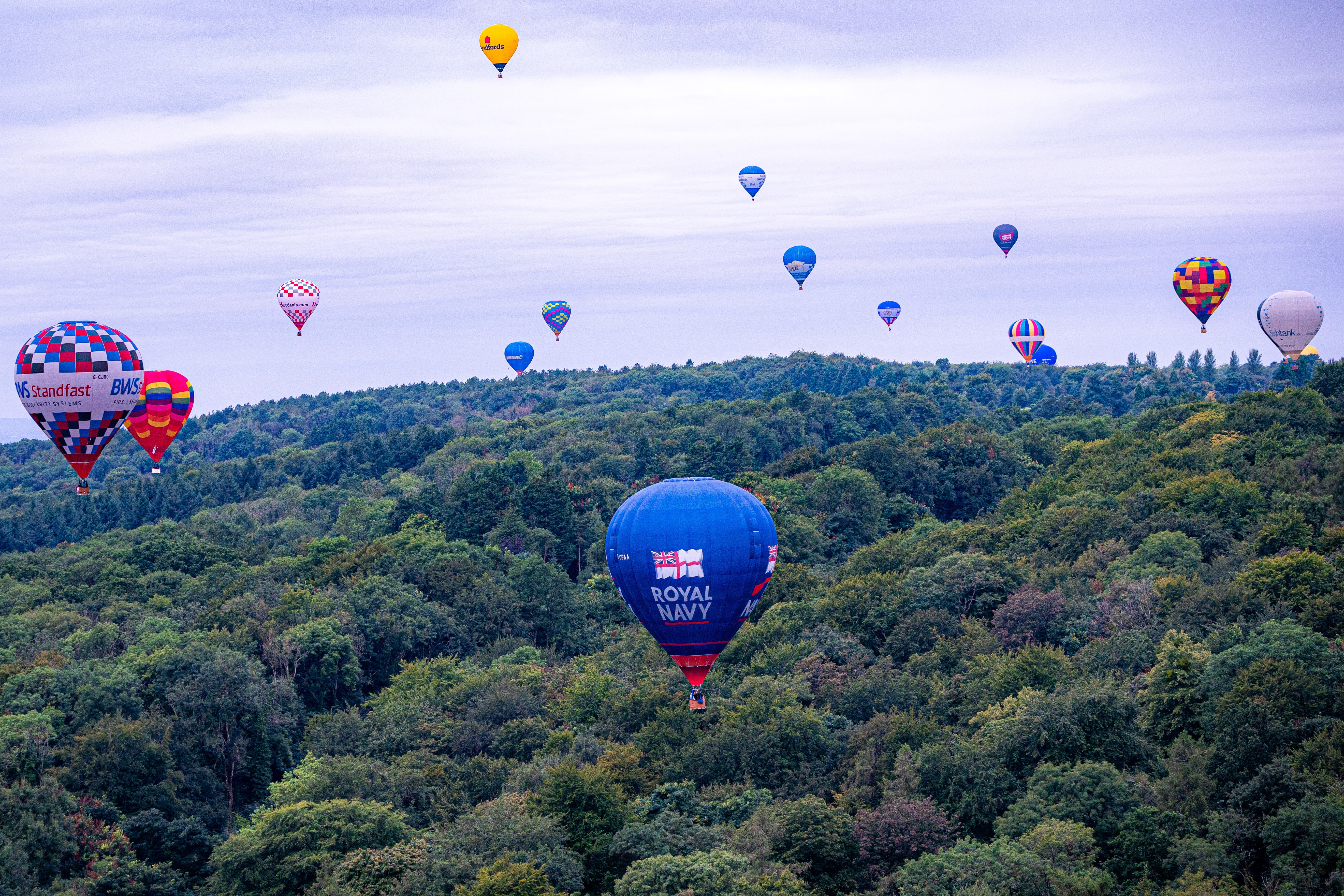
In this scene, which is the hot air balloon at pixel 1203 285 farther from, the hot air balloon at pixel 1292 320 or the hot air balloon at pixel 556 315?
the hot air balloon at pixel 556 315

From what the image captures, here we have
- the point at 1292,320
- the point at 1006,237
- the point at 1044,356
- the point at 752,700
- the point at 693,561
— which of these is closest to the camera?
the point at 693,561

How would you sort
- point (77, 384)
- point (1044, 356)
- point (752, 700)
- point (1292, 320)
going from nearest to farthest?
point (752, 700) → point (77, 384) → point (1292, 320) → point (1044, 356)

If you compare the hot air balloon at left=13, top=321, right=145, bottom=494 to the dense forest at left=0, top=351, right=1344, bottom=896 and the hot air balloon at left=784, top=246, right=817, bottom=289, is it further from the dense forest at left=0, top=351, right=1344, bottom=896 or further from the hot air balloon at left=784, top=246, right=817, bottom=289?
the hot air balloon at left=784, top=246, right=817, bottom=289

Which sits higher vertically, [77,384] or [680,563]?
[77,384]

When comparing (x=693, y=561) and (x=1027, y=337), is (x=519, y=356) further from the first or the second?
(x=693, y=561)

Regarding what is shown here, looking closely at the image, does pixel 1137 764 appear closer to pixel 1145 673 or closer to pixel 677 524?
pixel 1145 673

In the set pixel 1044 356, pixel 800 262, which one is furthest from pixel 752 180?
pixel 1044 356

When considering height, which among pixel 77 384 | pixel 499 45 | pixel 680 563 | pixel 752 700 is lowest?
pixel 752 700

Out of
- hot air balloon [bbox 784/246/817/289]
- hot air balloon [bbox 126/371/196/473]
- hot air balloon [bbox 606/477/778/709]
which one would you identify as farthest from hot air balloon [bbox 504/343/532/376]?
hot air balloon [bbox 606/477/778/709]
